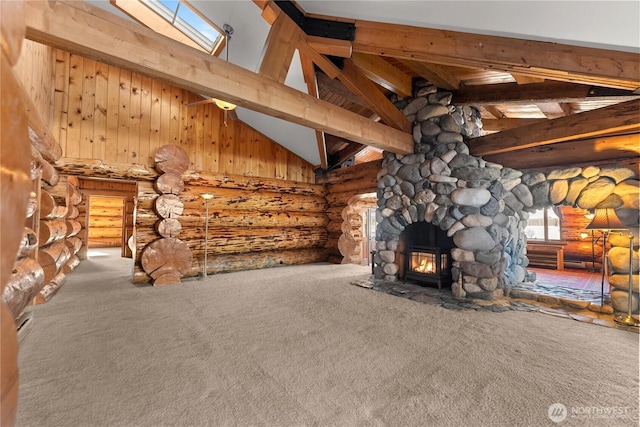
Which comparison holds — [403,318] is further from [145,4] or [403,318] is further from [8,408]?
[145,4]

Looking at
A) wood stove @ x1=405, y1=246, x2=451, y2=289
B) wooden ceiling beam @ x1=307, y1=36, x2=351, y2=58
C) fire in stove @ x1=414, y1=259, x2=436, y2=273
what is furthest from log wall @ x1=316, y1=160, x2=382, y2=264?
wooden ceiling beam @ x1=307, y1=36, x2=351, y2=58

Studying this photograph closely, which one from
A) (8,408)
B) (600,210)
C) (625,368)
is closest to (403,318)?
(625,368)

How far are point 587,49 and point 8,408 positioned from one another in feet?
13.3

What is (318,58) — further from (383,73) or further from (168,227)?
(168,227)

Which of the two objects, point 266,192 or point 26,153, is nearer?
point 26,153

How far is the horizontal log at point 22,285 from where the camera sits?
75.3 inches

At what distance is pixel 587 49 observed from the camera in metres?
2.37

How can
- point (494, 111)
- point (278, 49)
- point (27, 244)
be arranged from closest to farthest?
point (27, 244) → point (278, 49) → point (494, 111)

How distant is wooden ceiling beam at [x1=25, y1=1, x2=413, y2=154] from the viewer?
68.8 inches

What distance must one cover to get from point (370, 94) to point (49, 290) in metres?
5.33

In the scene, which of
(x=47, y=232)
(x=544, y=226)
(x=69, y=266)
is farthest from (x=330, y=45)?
(x=544, y=226)

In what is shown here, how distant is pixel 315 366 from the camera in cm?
192

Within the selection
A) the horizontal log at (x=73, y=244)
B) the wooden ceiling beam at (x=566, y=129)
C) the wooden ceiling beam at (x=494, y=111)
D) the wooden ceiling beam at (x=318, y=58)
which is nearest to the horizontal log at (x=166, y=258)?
the horizontal log at (x=73, y=244)

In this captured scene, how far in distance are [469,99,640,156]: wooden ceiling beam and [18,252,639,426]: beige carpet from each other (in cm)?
213
